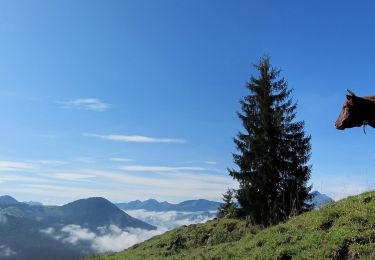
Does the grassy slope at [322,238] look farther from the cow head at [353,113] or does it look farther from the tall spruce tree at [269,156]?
the tall spruce tree at [269,156]

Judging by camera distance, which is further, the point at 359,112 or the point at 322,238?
the point at 322,238

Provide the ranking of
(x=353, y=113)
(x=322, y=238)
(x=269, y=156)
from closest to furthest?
1. (x=353, y=113)
2. (x=322, y=238)
3. (x=269, y=156)

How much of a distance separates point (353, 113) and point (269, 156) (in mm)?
20860

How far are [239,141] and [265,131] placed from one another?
2591mm

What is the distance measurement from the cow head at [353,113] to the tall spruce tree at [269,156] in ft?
61.7

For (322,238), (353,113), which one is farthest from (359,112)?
(322,238)

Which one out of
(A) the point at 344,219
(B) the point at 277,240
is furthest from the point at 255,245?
(A) the point at 344,219

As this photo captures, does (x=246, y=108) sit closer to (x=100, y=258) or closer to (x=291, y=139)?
(x=291, y=139)

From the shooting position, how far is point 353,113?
13.1 meters

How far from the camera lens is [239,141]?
36.5m

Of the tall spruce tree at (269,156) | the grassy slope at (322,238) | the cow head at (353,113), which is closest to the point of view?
the grassy slope at (322,238)

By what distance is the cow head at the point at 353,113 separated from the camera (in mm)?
13055

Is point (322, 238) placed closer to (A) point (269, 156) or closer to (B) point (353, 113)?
(B) point (353, 113)

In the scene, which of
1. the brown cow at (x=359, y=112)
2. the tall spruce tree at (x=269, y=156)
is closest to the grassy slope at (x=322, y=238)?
the brown cow at (x=359, y=112)
